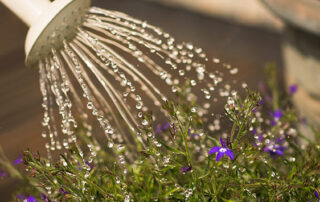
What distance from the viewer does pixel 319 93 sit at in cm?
163

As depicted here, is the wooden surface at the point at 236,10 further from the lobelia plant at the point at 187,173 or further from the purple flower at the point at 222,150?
the purple flower at the point at 222,150

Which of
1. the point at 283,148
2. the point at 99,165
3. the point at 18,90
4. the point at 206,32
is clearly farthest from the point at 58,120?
the point at 206,32

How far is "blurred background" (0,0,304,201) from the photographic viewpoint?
2.33 m

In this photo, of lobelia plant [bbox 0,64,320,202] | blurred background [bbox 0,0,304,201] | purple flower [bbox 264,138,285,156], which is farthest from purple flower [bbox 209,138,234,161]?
blurred background [bbox 0,0,304,201]

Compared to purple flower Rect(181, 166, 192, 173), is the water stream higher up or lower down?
higher up

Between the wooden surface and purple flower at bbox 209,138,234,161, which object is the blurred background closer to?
the wooden surface

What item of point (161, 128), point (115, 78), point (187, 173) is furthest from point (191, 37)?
point (187, 173)

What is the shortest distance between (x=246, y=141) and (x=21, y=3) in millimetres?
534

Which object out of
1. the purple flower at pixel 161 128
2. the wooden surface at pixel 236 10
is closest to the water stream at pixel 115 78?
the purple flower at pixel 161 128

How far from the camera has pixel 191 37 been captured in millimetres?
2900

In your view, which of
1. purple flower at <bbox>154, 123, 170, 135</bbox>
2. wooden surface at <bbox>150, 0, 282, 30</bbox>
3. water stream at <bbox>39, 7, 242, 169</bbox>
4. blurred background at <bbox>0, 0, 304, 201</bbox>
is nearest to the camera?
water stream at <bbox>39, 7, 242, 169</bbox>

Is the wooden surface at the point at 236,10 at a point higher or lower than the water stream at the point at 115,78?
higher

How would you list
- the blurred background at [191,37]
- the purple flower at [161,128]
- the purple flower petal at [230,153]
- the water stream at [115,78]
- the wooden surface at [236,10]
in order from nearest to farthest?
the purple flower petal at [230,153] < the water stream at [115,78] < the purple flower at [161,128] < the blurred background at [191,37] < the wooden surface at [236,10]

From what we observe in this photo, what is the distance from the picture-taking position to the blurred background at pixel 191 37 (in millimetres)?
2330
